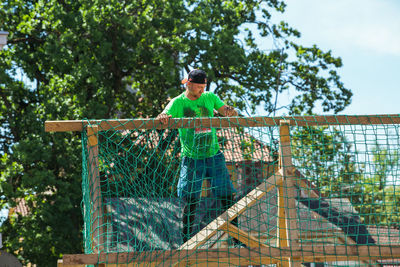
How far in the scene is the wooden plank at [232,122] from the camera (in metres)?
4.13

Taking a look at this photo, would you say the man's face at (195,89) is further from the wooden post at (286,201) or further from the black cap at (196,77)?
the wooden post at (286,201)

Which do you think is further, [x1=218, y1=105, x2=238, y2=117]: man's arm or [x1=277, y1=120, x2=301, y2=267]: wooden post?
[x1=218, y1=105, x2=238, y2=117]: man's arm

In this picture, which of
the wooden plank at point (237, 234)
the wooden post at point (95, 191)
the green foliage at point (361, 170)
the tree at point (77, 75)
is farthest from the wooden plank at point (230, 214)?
the tree at point (77, 75)

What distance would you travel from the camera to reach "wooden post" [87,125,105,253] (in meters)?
3.93

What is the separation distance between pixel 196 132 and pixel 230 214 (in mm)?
755

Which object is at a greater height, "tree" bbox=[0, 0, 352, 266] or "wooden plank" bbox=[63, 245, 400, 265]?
"tree" bbox=[0, 0, 352, 266]

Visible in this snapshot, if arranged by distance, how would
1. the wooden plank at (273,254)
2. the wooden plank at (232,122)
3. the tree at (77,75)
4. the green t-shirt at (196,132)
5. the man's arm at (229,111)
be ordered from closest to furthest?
the wooden plank at (273,254) < the wooden plank at (232,122) < the green t-shirt at (196,132) < the man's arm at (229,111) < the tree at (77,75)

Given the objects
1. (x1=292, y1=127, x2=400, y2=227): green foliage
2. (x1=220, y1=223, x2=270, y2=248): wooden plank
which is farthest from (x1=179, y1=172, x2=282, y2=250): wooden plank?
(x1=292, y1=127, x2=400, y2=227): green foliage

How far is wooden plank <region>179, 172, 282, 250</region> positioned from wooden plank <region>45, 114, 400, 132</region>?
1.52 ft

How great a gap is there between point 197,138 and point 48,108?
919cm

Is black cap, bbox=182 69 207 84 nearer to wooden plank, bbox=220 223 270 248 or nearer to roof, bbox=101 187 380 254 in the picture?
roof, bbox=101 187 380 254

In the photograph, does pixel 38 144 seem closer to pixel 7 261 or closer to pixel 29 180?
pixel 29 180

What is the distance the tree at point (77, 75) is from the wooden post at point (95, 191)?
8857 millimetres

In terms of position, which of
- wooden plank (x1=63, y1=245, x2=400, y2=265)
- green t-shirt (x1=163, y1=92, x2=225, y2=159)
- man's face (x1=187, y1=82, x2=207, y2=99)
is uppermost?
man's face (x1=187, y1=82, x2=207, y2=99)
